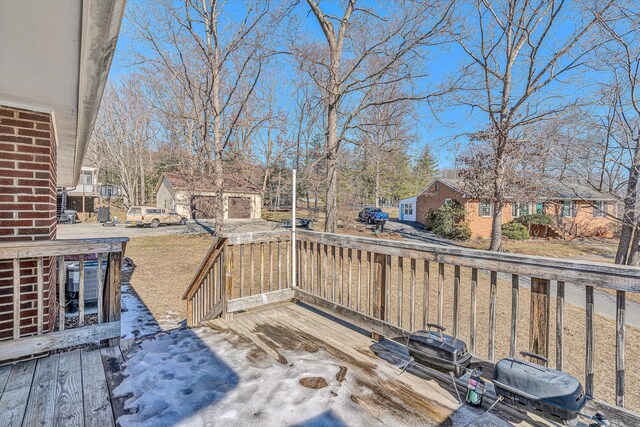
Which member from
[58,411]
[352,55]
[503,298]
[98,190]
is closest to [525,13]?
[352,55]

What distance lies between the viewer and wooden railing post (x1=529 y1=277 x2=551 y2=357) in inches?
76.5

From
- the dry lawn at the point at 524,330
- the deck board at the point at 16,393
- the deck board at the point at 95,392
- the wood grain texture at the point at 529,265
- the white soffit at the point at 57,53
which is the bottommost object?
the dry lawn at the point at 524,330

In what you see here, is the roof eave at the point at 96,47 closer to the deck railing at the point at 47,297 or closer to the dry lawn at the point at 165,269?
the deck railing at the point at 47,297

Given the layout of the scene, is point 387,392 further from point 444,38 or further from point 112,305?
point 444,38

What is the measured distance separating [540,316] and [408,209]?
2846cm

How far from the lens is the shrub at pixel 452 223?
1833 centimetres

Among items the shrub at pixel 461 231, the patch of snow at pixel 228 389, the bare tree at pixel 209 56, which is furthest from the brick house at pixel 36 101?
the shrub at pixel 461 231

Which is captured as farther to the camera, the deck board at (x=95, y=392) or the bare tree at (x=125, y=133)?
the bare tree at (x=125, y=133)

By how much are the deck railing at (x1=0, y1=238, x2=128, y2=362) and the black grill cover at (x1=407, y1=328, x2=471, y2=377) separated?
2.40 meters

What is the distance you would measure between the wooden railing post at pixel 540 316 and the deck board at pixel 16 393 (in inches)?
118

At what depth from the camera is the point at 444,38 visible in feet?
28.9

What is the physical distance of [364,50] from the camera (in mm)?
9141

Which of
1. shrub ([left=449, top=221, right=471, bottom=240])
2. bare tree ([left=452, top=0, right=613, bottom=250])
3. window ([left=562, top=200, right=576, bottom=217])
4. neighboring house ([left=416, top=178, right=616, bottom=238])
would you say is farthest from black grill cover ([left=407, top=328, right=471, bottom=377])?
window ([left=562, top=200, right=576, bottom=217])

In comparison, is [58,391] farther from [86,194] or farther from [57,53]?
[86,194]
